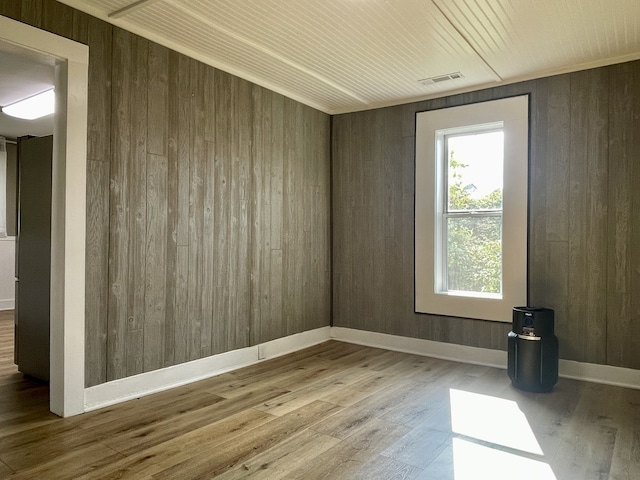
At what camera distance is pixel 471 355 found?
4285 millimetres

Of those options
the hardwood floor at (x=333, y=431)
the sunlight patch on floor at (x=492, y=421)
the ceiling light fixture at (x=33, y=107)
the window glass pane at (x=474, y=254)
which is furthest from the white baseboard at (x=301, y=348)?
the ceiling light fixture at (x=33, y=107)

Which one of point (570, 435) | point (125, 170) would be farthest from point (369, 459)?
point (125, 170)

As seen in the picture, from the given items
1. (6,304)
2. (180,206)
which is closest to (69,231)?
(180,206)

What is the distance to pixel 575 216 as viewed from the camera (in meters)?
3.80

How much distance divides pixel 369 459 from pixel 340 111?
12.7 feet

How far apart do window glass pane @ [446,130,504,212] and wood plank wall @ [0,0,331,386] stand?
1.57 metres

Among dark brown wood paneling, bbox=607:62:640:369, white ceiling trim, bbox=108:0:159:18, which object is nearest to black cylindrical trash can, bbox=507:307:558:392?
dark brown wood paneling, bbox=607:62:640:369

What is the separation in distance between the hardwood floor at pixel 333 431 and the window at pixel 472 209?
0.84 metres

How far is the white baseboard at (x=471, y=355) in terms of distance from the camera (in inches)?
141

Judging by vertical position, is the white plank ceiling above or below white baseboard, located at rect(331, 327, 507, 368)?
above

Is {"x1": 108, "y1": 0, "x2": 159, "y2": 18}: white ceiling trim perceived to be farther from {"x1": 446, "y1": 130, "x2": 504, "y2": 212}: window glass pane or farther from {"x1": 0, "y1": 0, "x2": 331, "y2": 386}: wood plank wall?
{"x1": 446, "y1": 130, "x2": 504, "y2": 212}: window glass pane

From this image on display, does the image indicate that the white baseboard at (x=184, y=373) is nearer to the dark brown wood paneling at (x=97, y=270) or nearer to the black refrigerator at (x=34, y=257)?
the dark brown wood paneling at (x=97, y=270)

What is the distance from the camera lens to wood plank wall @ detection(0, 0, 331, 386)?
3.03 meters

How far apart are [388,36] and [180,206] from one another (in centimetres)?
205
